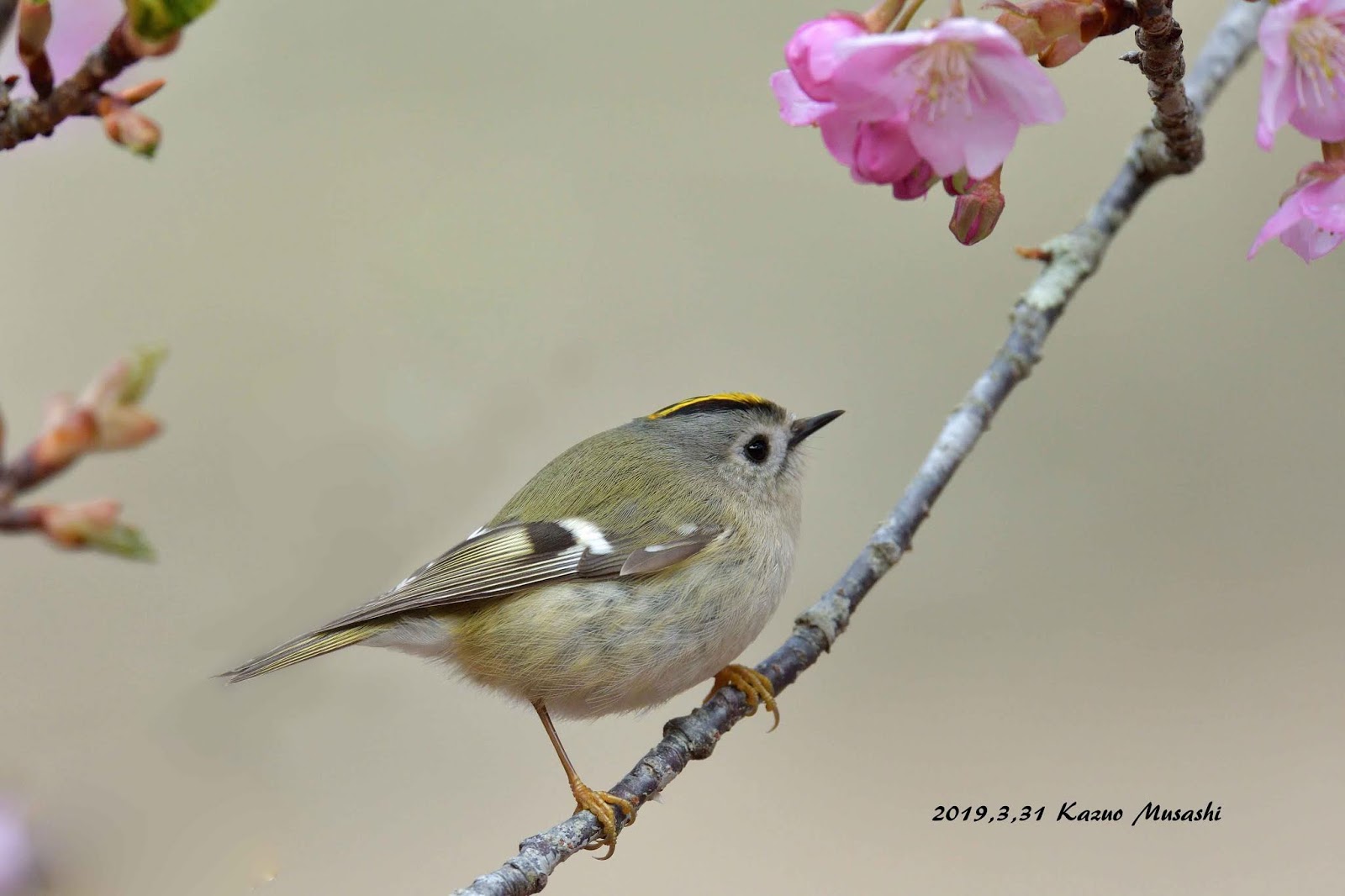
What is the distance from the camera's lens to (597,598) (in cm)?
158

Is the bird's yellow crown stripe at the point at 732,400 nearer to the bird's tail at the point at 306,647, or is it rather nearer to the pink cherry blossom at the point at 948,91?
the bird's tail at the point at 306,647

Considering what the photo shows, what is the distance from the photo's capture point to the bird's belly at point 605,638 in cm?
154

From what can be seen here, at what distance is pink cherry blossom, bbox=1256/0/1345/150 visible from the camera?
65cm

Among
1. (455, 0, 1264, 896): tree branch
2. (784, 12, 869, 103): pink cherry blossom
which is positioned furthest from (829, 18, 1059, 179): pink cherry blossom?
(455, 0, 1264, 896): tree branch

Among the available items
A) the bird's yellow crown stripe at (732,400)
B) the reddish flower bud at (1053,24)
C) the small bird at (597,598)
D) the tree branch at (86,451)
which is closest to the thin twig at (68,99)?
the tree branch at (86,451)

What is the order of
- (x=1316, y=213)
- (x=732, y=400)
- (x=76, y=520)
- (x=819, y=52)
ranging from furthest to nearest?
(x=732, y=400), (x=1316, y=213), (x=819, y=52), (x=76, y=520)

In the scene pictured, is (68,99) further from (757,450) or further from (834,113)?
(757,450)

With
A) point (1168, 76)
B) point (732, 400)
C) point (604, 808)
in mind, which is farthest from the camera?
point (732, 400)

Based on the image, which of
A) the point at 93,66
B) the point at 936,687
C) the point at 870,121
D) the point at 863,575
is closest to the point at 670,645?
the point at 863,575

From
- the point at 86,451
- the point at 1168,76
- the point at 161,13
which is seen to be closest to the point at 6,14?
the point at 161,13

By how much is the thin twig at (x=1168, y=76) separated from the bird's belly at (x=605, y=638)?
76cm

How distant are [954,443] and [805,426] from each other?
1.21 ft

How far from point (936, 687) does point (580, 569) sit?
1.62 metres

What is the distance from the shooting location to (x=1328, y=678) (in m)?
2.91
